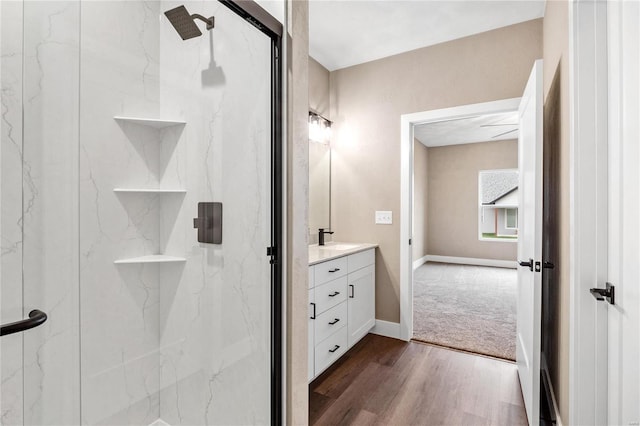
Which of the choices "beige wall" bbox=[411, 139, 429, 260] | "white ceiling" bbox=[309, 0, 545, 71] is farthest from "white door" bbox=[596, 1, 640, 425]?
"beige wall" bbox=[411, 139, 429, 260]

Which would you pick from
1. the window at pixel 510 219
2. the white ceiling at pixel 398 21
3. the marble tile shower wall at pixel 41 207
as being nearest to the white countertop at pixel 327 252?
the marble tile shower wall at pixel 41 207

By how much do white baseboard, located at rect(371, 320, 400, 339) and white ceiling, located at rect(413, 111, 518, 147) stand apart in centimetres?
293

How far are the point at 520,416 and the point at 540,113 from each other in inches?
65.6

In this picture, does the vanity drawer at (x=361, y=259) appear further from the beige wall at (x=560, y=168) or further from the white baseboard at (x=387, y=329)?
the beige wall at (x=560, y=168)

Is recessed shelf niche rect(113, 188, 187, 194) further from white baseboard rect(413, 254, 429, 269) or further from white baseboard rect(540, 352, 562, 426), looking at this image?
white baseboard rect(413, 254, 429, 269)

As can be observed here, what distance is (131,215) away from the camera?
5.12ft

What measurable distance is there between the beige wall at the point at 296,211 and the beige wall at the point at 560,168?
118 cm

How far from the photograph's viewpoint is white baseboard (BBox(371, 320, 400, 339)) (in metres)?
3.06

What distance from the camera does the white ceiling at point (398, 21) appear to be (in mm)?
2377

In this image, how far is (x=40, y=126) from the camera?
4.02 feet

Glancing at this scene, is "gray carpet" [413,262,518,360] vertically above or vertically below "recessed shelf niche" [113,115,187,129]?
below

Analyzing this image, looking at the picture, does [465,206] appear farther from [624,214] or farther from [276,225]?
[276,225]

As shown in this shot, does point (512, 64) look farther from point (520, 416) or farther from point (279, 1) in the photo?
point (520, 416)

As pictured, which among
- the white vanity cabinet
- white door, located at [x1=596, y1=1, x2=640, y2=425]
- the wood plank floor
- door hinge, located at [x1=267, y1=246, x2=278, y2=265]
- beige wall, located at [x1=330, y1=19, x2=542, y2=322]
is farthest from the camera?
beige wall, located at [x1=330, y1=19, x2=542, y2=322]
